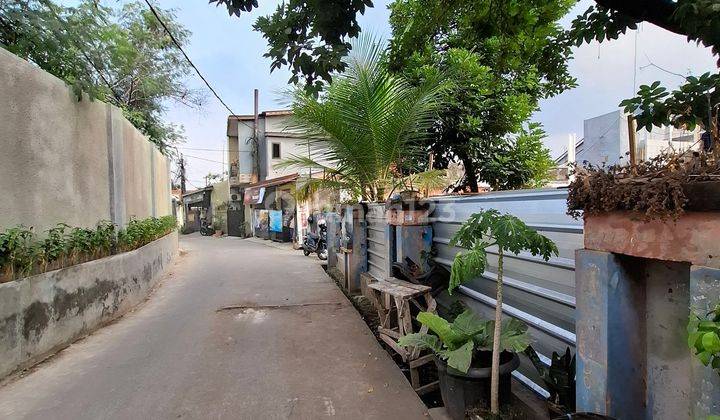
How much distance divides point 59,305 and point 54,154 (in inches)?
71.2

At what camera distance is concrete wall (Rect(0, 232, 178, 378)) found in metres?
3.54

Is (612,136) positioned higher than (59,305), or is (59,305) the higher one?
(612,136)

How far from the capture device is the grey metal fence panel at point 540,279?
2480 mm

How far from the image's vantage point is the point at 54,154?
4.78 metres

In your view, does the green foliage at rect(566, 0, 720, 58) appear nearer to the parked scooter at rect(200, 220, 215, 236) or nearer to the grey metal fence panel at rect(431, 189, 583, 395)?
the grey metal fence panel at rect(431, 189, 583, 395)

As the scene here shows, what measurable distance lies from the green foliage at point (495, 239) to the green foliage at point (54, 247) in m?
4.00

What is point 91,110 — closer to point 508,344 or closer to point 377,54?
point 377,54

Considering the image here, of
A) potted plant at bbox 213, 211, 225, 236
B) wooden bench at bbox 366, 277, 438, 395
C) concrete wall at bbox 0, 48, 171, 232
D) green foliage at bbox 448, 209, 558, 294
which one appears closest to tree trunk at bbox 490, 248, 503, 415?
green foliage at bbox 448, 209, 558, 294

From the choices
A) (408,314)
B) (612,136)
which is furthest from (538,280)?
(612,136)

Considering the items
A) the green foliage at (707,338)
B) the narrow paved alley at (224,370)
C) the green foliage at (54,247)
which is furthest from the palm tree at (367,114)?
the green foliage at (707,338)

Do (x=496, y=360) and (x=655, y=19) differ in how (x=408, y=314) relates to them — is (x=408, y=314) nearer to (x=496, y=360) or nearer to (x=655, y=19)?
(x=496, y=360)

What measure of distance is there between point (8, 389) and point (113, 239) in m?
2.97

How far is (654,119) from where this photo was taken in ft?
8.50

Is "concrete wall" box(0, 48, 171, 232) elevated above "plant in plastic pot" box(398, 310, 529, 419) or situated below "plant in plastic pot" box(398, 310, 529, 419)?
above
